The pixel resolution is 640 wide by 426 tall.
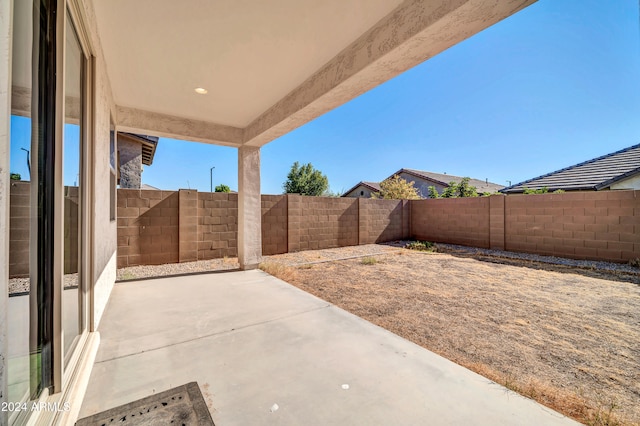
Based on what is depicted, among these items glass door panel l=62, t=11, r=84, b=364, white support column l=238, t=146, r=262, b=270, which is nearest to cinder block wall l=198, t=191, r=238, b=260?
white support column l=238, t=146, r=262, b=270

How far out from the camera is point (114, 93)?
11.8 ft

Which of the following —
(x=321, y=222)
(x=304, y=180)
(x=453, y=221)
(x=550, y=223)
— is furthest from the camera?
(x=304, y=180)

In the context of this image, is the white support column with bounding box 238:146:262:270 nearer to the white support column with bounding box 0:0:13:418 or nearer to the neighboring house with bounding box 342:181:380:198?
the white support column with bounding box 0:0:13:418

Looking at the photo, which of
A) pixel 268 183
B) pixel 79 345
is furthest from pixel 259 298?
pixel 268 183

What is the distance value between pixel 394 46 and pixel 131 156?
366 inches

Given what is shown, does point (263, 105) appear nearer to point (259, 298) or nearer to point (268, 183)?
point (259, 298)

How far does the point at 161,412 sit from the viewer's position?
57.0 inches

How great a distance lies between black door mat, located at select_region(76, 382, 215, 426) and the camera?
1.37m

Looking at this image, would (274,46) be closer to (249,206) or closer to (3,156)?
(3,156)

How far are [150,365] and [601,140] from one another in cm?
2063

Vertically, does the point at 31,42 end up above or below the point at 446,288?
above

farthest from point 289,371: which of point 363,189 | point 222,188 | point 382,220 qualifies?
point 363,189

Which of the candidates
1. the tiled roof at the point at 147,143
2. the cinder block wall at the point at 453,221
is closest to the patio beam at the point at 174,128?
the tiled roof at the point at 147,143

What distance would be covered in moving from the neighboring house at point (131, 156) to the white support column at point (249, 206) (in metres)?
5.15
